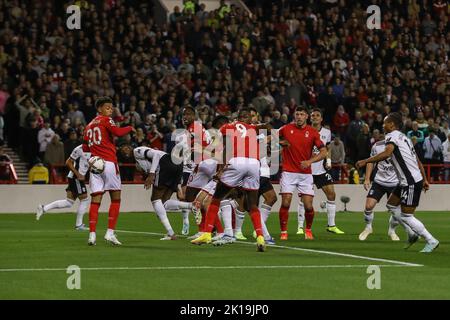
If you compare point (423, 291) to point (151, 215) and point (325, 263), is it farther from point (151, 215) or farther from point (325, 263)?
point (151, 215)

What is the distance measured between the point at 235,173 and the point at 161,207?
272 cm

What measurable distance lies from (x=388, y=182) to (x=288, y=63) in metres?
15.9

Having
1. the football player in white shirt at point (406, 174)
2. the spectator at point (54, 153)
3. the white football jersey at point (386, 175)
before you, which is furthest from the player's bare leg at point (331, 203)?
the spectator at point (54, 153)

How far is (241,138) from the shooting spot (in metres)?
17.0

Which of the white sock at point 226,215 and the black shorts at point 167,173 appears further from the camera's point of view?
the black shorts at point 167,173

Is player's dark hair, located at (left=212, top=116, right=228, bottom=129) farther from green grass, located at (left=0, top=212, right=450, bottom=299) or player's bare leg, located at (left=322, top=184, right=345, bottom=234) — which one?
player's bare leg, located at (left=322, top=184, right=345, bottom=234)

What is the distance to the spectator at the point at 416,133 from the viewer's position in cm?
3247

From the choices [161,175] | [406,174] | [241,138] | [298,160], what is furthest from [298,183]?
[406,174]

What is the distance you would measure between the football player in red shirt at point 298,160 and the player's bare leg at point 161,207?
75.8 inches

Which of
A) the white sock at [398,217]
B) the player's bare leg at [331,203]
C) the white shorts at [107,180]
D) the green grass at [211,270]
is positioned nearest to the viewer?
the green grass at [211,270]

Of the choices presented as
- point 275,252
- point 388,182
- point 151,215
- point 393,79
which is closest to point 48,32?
point 151,215

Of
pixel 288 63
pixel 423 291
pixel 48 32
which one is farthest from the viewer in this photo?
pixel 288 63

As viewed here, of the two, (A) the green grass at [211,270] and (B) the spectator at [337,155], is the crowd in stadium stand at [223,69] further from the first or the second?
(A) the green grass at [211,270]
